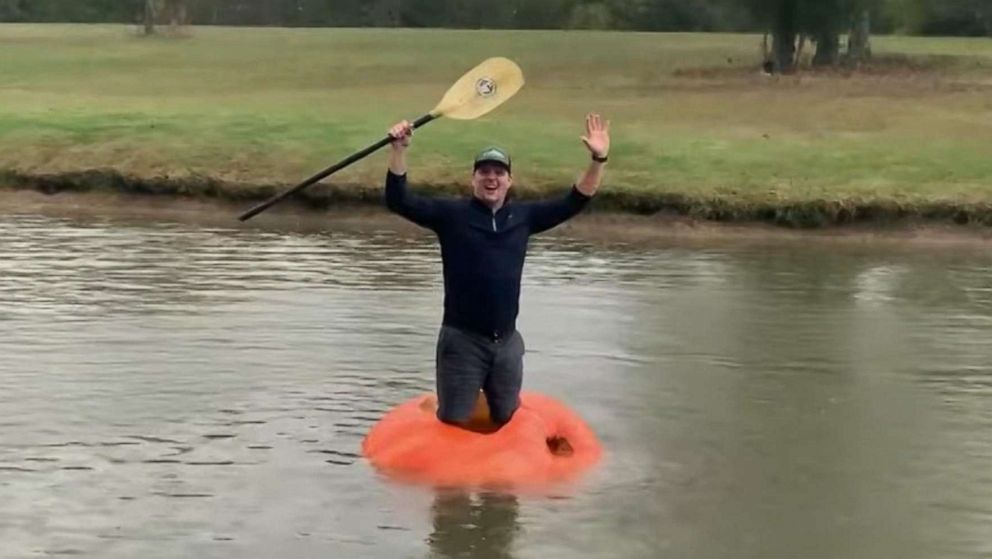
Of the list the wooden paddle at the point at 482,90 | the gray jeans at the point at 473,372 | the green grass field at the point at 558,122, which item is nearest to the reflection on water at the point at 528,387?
the gray jeans at the point at 473,372

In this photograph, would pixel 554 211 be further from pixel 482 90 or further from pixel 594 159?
pixel 482 90

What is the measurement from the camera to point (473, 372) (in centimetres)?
947

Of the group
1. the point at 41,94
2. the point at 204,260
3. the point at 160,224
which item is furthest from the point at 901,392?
the point at 41,94

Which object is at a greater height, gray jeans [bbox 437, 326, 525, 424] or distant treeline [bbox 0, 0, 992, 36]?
distant treeline [bbox 0, 0, 992, 36]

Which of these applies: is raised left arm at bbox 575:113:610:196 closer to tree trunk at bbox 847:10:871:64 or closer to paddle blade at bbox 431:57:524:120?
paddle blade at bbox 431:57:524:120

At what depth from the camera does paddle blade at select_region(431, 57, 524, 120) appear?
10742 mm

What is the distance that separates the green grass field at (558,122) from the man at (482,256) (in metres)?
11.6

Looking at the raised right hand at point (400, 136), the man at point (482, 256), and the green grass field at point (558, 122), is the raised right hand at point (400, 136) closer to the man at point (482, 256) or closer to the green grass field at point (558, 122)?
the man at point (482, 256)

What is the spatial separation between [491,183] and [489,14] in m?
65.6

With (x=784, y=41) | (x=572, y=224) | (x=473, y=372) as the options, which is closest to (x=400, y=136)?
(x=473, y=372)

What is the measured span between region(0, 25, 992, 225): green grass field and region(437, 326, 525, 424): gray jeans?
38.2 feet

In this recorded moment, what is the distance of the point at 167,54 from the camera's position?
50156 mm

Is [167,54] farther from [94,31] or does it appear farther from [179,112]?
[179,112]

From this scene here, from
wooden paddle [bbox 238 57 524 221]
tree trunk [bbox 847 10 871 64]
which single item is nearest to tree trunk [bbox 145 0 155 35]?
tree trunk [bbox 847 10 871 64]
